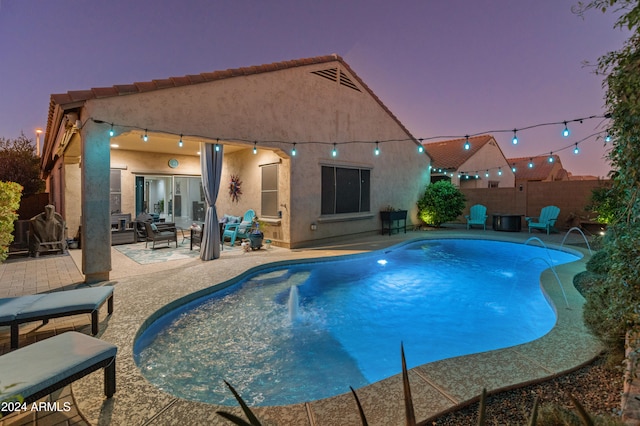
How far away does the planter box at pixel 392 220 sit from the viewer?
36.4 ft

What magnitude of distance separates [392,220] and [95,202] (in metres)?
8.94

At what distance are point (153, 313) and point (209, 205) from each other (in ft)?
12.3

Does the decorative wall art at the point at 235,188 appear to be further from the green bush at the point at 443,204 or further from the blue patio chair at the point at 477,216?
the blue patio chair at the point at 477,216

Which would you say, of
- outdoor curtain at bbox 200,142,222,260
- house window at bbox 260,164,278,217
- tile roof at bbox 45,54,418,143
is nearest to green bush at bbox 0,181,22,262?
tile roof at bbox 45,54,418,143

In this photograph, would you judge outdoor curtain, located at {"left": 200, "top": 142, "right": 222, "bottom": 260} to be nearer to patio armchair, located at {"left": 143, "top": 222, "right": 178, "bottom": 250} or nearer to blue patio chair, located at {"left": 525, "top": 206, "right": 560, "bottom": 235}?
patio armchair, located at {"left": 143, "top": 222, "right": 178, "bottom": 250}

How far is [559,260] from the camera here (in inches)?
313

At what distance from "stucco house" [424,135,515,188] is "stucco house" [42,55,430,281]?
10.6ft

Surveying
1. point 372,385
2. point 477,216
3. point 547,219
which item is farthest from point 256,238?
point 547,219

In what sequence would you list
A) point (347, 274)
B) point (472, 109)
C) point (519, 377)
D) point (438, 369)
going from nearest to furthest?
point (519, 377) → point (438, 369) → point (347, 274) → point (472, 109)

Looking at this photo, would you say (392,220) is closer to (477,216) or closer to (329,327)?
(477,216)

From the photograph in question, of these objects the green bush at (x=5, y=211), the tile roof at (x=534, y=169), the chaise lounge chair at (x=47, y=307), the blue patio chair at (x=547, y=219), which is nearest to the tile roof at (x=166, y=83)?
the green bush at (x=5, y=211)

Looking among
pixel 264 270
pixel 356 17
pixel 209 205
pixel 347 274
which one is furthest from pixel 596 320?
pixel 356 17

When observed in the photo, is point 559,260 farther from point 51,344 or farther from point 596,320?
point 51,344

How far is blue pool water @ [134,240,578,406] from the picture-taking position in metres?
3.07
